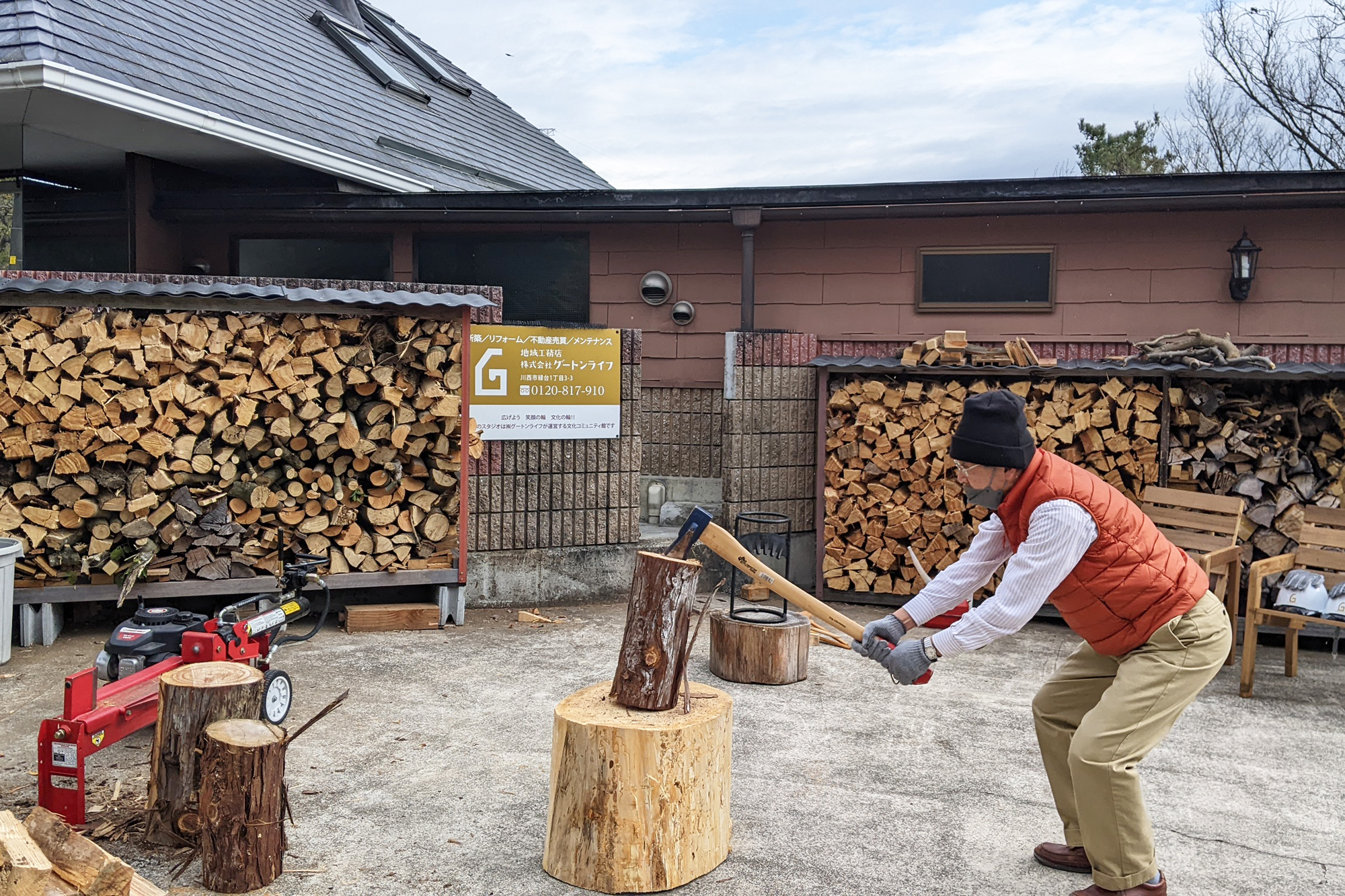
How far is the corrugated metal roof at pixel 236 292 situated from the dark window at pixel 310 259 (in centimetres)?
337

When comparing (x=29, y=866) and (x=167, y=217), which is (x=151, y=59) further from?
(x=29, y=866)

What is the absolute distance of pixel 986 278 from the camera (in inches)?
367

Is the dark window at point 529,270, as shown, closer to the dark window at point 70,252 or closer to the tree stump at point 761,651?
the dark window at point 70,252

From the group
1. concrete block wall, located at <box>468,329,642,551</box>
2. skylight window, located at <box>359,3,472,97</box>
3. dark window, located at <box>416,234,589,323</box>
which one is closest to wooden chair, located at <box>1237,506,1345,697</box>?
concrete block wall, located at <box>468,329,642,551</box>

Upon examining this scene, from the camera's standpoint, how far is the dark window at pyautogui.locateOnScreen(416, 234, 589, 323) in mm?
10125

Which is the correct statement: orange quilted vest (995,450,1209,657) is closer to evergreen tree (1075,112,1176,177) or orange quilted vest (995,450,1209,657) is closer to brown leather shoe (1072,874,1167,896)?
brown leather shoe (1072,874,1167,896)

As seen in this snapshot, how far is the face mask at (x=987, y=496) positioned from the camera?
3.54 metres

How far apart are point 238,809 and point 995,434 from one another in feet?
9.10

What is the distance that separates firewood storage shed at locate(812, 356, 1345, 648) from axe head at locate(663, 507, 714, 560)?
14.8 ft

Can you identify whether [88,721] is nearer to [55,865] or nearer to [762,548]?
[55,865]

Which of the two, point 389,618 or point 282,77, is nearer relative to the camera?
point 389,618

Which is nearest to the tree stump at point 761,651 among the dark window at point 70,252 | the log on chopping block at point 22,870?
the log on chopping block at point 22,870

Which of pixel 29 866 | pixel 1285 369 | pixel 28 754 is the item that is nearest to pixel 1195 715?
pixel 1285 369

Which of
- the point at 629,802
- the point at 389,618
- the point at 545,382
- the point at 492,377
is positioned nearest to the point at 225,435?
the point at 389,618
